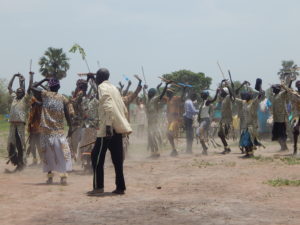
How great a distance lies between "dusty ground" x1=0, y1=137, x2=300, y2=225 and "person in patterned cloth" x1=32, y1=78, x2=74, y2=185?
420 mm

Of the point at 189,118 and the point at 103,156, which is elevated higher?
the point at 189,118

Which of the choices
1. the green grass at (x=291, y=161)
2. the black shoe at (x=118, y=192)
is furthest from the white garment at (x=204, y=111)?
the black shoe at (x=118, y=192)

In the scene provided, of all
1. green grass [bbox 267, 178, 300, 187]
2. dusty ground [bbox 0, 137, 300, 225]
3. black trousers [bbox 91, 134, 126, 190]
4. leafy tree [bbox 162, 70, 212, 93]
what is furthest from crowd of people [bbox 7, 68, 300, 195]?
leafy tree [bbox 162, 70, 212, 93]

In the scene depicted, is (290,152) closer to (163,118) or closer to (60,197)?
(163,118)

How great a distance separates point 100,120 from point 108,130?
28 centimetres

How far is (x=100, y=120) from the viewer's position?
26.0 feet

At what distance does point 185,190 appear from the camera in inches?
331

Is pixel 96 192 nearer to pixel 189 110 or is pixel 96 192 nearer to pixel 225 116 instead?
pixel 225 116

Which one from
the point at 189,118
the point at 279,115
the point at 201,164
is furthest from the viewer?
the point at 189,118

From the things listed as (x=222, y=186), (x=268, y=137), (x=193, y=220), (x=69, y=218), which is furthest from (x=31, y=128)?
(x=268, y=137)

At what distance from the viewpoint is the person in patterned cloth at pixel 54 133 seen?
9094 mm

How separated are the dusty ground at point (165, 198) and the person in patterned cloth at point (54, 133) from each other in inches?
16.5

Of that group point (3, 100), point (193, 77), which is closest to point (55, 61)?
point (3, 100)

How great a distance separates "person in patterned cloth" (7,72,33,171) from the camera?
1157 centimetres
